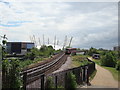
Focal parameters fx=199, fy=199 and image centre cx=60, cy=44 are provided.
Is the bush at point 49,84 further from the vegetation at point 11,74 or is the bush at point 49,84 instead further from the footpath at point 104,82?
the footpath at point 104,82

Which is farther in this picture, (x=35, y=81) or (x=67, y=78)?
(x=67, y=78)

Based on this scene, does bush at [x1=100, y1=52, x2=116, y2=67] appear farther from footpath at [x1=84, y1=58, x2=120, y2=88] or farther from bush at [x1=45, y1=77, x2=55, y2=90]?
bush at [x1=45, y1=77, x2=55, y2=90]

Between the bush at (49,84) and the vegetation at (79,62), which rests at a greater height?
the bush at (49,84)

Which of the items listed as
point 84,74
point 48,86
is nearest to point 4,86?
point 48,86

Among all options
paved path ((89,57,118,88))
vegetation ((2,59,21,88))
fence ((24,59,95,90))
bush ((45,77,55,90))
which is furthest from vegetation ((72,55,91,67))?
vegetation ((2,59,21,88))

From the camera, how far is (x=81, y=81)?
475 inches

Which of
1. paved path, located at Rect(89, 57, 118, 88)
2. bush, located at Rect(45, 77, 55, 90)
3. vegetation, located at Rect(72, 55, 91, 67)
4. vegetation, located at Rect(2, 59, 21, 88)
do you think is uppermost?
vegetation, located at Rect(2, 59, 21, 88)

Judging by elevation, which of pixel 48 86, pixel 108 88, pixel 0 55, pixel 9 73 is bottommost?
pixel 108 88

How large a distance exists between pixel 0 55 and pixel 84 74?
6591mm

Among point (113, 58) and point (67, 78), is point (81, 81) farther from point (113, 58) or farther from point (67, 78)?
point (113, 58)

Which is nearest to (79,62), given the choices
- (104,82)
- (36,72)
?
(36,72)

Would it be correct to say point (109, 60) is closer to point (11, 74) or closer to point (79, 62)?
point (79, 62)

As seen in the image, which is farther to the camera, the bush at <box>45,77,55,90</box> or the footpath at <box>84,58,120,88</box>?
the footpath at <box>84,58,120,88</box>

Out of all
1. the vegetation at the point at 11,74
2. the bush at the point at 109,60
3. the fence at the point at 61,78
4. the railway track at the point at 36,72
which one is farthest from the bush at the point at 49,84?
the bush at the point at 109,60
